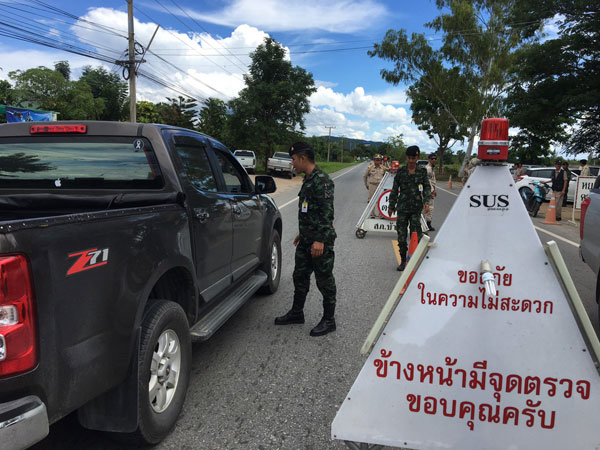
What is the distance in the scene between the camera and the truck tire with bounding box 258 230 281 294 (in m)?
5.14

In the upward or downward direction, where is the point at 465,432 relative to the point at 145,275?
downward

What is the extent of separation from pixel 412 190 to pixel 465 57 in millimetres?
32791

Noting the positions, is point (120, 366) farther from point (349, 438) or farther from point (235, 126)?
point (235, 126)

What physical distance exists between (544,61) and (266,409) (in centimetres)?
2209

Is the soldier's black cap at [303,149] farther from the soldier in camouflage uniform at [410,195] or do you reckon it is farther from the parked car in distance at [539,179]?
the parked car in distance at [539,179]

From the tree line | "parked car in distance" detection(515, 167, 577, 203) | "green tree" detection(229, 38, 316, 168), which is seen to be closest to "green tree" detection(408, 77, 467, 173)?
the tree line

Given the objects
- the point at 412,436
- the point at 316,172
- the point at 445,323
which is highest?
the point at 316,172

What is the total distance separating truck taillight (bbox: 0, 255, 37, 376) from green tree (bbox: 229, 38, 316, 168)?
33.8 metres

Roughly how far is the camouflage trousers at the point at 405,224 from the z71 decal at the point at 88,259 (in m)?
5.32

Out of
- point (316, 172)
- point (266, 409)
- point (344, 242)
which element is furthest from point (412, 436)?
point (344, 242)

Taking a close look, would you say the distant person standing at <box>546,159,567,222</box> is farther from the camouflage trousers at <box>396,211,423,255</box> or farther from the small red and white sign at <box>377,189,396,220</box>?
the camouflage trousers at <box>396,211,423,255</box>

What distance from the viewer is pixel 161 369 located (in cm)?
264

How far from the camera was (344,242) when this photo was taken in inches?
356

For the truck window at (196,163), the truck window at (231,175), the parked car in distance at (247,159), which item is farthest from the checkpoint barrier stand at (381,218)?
the parked car in distance at (247,159)
